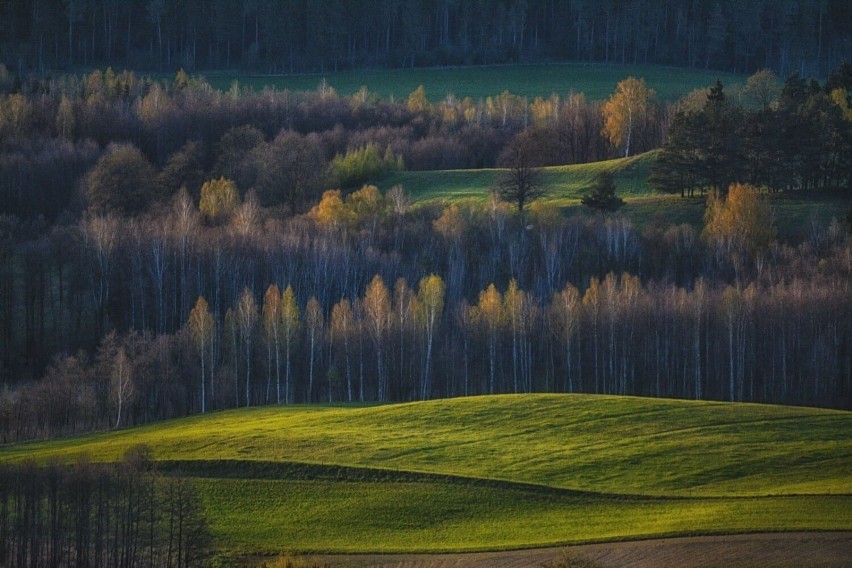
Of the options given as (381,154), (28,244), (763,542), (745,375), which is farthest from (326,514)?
(381,154)

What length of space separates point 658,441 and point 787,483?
845 cm

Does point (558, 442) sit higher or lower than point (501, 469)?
higher

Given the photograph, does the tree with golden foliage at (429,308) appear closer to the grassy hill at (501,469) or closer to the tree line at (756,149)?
the grassy hill at (501,469)

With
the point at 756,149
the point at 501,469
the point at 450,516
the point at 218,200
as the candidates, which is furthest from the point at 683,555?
the point at 218,200

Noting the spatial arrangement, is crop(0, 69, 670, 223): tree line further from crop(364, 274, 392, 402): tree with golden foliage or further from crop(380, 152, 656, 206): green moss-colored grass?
crop(364, 274, 392, 402): tree with golden foliage

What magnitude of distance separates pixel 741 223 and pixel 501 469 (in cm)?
5402

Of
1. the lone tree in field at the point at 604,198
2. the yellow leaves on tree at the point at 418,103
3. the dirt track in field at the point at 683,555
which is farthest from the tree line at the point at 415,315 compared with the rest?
the yellow leaves on tree at the point at 418,103

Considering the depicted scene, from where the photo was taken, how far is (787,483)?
65188 millimetres

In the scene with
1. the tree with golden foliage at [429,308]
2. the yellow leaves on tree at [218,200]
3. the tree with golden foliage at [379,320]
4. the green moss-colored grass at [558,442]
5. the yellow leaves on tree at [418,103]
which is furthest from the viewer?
the yellow leaves on tree at [418,103]

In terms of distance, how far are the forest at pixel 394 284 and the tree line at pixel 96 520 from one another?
25.8 meters

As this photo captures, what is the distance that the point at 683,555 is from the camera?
2165 inches

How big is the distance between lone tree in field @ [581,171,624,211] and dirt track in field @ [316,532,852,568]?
70987mm

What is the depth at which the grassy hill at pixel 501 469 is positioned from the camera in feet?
196

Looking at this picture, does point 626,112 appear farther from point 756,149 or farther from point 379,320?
point 379,320
